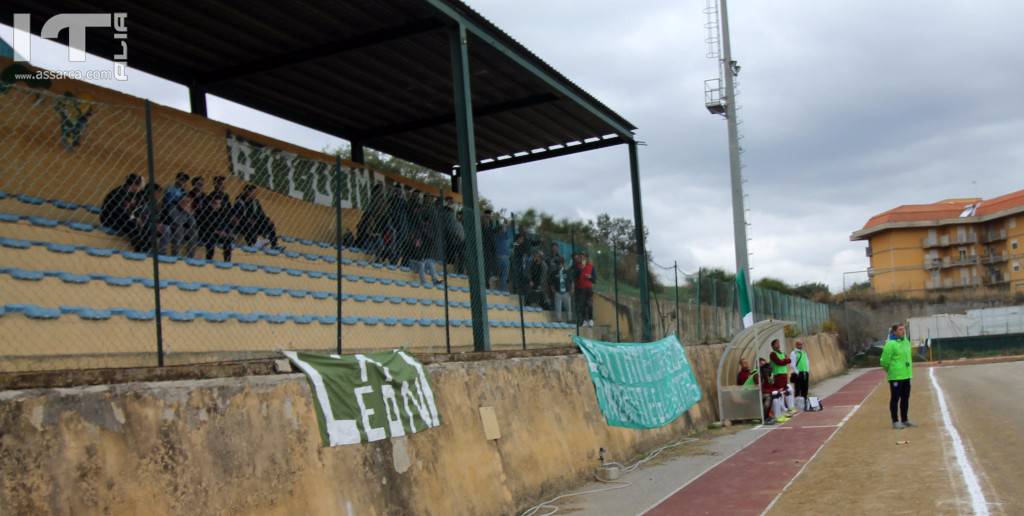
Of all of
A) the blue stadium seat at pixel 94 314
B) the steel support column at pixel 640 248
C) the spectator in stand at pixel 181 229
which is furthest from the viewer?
the steel support column at pixel 640 248

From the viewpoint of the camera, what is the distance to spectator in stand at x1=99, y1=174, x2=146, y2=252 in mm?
9820

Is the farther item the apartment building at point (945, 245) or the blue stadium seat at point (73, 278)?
the apartment building at point (945, 245)

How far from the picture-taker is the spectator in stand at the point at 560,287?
1568cm

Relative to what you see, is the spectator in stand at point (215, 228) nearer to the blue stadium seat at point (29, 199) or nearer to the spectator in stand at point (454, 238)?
the blue stadium seat at point (29, 199)

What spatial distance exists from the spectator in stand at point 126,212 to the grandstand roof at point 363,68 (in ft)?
13.5

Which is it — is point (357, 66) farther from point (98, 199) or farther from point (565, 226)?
point (565, 226)

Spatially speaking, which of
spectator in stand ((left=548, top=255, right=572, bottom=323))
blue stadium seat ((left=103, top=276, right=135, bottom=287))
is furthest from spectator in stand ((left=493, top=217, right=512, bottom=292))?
blue stadium seat ((left=103, top=276, right=135, bottom=287))

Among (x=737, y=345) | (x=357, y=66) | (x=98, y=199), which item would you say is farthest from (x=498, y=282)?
(x=737, y=345)

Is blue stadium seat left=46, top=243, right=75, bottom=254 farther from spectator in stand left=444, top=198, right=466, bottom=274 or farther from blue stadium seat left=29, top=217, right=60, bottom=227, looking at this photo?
spectator in stand left=444, top=198, right=466, bottom=274

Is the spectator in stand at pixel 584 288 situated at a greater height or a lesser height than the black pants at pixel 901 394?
greater

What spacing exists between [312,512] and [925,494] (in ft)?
20.3

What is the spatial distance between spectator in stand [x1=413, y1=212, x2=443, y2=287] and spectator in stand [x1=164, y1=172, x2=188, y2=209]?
3.04 m

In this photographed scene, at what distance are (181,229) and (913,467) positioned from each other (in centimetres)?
949

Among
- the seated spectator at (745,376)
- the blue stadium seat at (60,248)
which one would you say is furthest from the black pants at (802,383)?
the blue stadium seat at (60,248)
